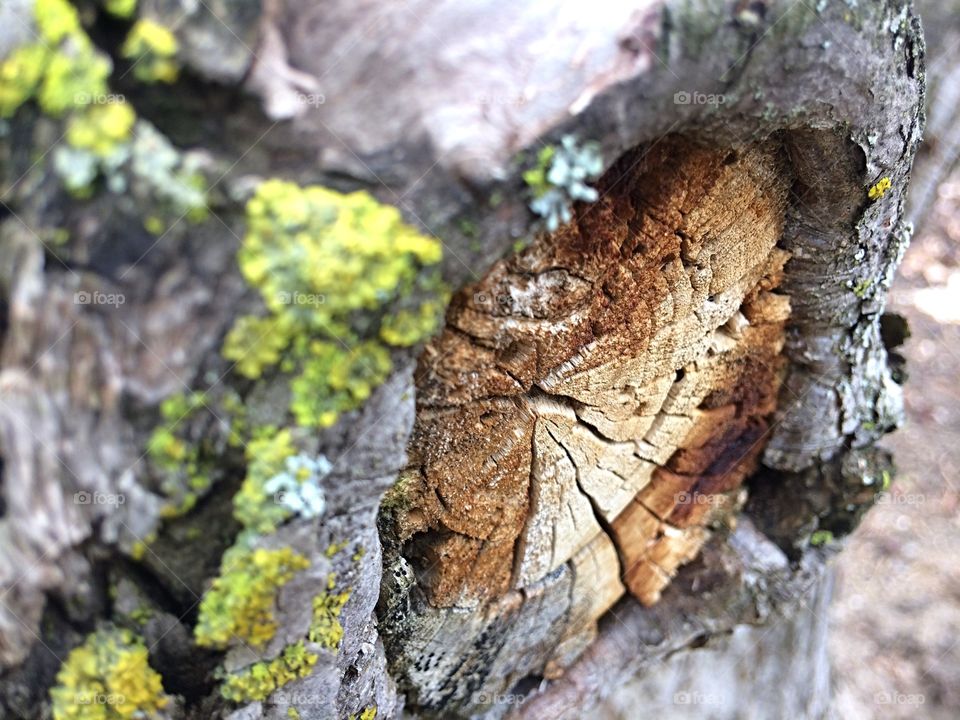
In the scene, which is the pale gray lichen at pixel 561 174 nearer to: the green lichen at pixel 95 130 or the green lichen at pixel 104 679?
the green lichen at pixel 95 130

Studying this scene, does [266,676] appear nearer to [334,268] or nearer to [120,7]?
[334,268]

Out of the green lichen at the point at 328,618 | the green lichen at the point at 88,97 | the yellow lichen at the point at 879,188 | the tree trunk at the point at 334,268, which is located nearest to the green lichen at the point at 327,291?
the tree trunk at the point at 334,268

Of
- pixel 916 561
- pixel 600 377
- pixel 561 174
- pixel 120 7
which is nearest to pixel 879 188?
pixel 600 377

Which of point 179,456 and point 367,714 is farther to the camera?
point 367,714

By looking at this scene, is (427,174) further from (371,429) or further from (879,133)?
(879,133)

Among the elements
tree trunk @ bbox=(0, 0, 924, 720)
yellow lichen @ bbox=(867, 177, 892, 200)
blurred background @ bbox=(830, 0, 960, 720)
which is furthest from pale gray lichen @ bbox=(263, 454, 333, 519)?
blurred background @ bbox=(830, 0, 960, 720)

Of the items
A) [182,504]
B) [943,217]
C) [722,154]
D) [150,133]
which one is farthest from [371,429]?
[943,217]
